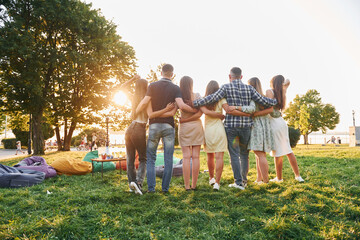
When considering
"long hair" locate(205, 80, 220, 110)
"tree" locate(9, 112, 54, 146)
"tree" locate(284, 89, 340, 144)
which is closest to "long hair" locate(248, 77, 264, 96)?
"long hair" locate(205, 80, 220, 110)

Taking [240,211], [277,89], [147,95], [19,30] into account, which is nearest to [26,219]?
[147,95]

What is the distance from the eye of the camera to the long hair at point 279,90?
181 inches

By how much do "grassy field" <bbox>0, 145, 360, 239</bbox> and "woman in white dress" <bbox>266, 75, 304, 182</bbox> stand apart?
0.54 meters

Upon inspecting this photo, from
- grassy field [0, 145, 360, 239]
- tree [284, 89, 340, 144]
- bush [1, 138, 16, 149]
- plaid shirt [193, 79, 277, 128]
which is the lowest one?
grassy field [0, 145, 360, 239]

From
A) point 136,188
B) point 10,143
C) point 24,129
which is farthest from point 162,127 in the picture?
point 10,143

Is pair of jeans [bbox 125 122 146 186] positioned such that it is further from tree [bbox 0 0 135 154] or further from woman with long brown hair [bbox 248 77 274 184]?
tree [bbox 0 0 135 154]

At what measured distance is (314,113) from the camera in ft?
136

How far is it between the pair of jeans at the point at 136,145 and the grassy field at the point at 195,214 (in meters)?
0.42

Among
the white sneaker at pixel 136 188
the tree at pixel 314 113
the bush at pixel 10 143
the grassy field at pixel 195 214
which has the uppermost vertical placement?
the tree at pixel 314 113

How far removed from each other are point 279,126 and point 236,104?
1.10 metres

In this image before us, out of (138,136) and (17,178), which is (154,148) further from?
(17,178)

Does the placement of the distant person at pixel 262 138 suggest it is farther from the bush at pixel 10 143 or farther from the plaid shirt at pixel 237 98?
the bush at pixel 10 143

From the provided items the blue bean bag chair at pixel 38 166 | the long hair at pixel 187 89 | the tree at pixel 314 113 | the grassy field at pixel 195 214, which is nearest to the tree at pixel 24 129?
the blue bean bag chair at pixel 38 166

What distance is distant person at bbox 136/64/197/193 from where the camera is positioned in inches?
160
